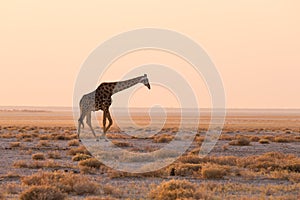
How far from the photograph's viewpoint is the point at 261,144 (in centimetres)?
4044

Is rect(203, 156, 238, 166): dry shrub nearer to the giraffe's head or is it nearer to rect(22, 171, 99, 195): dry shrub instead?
the giraffe's head

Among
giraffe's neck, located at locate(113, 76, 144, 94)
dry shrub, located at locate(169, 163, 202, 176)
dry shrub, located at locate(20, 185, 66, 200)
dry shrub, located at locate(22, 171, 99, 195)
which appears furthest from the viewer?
giraffe's neck, located at locate(113, 76, 144, 94)

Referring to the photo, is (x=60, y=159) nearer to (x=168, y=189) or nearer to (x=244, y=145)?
(x=168, y=189)

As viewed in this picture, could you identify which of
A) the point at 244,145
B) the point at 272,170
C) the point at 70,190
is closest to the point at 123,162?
the point at 272,170

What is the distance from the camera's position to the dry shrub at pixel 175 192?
47.2ft

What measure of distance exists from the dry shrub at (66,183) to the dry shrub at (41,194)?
58cm

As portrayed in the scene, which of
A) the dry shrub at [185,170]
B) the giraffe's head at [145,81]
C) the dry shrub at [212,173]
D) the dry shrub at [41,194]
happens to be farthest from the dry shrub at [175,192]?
the giraffe's head at [145,81]

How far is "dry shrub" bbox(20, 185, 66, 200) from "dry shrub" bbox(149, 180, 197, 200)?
2315 millimetres

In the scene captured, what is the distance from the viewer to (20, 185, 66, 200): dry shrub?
14016 mm

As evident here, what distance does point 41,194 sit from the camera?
46.1 feet

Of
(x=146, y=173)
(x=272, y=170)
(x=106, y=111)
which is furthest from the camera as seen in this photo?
(x=106, y=111)

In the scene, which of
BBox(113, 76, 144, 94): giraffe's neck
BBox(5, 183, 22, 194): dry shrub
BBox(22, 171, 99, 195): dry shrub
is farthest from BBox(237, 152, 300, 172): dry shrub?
BBox(5, 183, 22, 194): dry shrub

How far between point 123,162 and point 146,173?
170 inches

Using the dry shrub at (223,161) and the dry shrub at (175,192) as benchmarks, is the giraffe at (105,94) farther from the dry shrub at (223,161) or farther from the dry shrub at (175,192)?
the dry shrub at (175,192)
